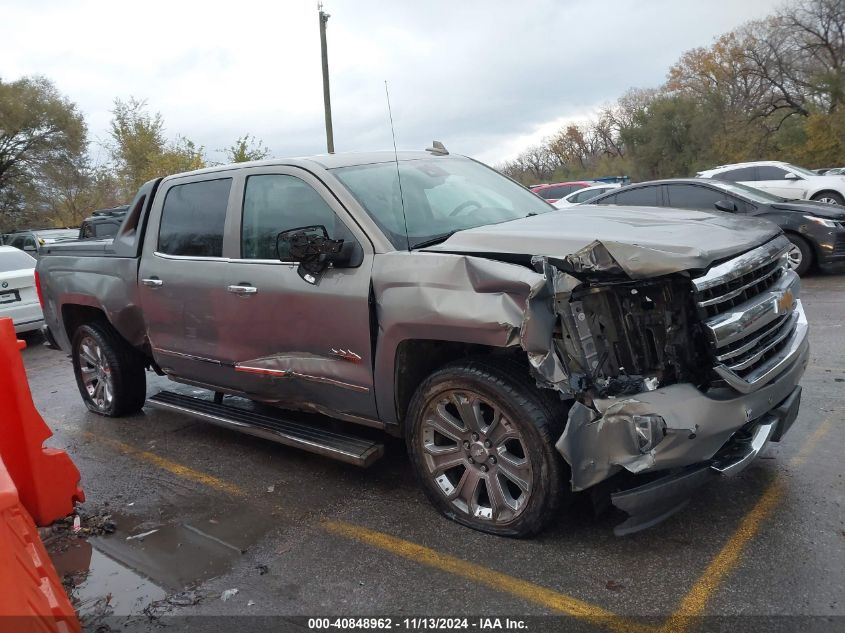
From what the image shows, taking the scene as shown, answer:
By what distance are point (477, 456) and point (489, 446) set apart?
3.9 inches

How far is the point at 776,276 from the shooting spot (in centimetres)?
356

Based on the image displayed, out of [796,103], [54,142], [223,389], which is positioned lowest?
[223,389]

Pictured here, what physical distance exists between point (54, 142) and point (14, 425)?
44108 mm

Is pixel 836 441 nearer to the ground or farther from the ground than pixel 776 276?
nearer to the ground

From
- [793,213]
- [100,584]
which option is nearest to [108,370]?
[100,584]

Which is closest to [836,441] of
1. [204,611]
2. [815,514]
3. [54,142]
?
[815,514]

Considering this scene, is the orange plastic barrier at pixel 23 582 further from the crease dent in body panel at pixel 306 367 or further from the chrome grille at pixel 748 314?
the chrome grille at pixel 748 314

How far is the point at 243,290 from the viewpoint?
13.5ft

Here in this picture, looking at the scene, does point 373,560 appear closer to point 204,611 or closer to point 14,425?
point 204,611

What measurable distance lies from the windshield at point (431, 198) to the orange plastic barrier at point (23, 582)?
209 cm

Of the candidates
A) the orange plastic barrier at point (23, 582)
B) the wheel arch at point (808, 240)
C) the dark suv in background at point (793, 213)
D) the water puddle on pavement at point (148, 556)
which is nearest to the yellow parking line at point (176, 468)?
the water puddle on pavement at point (148, 556)

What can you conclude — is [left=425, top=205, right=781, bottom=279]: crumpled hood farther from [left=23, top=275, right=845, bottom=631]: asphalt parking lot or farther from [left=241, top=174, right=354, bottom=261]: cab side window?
[left=23, top=275, right=845, bottom=631]: asphalt parking lot

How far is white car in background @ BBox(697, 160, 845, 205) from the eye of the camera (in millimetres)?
13984

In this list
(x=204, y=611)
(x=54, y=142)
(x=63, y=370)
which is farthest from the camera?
(x=54, y=142)
